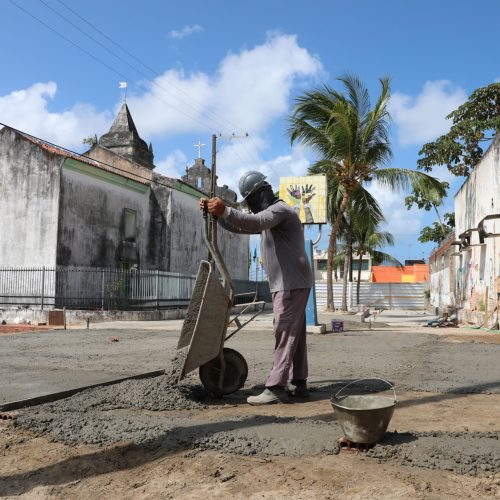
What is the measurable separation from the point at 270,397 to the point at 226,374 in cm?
54

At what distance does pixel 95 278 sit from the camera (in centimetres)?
2245

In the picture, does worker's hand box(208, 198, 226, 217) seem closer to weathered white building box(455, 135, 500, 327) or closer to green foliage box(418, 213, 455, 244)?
weathered white building box(455, 135, 500, 327)

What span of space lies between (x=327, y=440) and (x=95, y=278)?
2037cm

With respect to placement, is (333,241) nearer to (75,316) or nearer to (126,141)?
(75,316)

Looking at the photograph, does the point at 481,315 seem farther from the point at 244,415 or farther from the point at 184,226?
the point at 184,226

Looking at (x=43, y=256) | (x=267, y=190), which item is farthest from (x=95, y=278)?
(x=267, y=190)

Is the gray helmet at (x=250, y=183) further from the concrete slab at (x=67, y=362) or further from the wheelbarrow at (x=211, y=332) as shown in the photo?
the concrete slab at (x=67, y=362)

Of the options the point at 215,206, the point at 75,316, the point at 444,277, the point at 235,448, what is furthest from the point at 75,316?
the point at 235,448

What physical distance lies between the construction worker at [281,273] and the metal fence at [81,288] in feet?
59.3

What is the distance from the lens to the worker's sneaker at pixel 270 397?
4391 millimetres

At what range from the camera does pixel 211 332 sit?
4.52 m

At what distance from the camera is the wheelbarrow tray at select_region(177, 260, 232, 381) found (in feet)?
14.5

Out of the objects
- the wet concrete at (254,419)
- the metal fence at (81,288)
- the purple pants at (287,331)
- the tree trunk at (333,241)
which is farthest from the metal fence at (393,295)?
the purple pants at (287,331)

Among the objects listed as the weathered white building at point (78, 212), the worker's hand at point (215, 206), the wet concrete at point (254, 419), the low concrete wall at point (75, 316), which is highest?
the weathered white building at point (78, 212)
